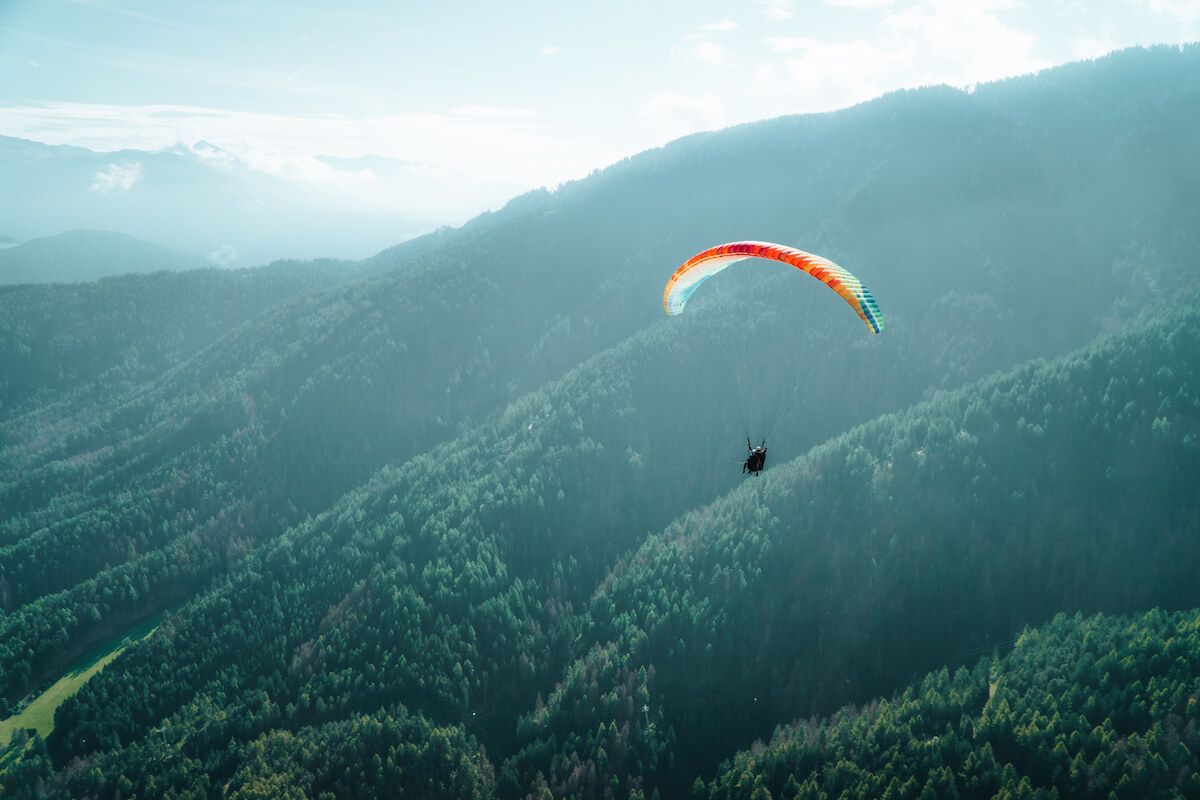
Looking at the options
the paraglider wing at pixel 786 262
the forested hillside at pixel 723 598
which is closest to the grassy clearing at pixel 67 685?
the forested hillside at pixel 723 598

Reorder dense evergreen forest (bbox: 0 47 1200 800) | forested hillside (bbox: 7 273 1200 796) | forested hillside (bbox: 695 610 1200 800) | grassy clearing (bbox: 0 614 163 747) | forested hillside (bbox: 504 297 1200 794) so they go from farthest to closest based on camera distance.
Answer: grassy clearing (bbox: 0 614 163 747), forested hillside (bbox: 504 297 1200 794), forested hillside (bbox: 7 273 1200 796), dense evergreen forest (bbox: 0 47 1200 800), forested hillside (bbox: 695 610 1200 800)

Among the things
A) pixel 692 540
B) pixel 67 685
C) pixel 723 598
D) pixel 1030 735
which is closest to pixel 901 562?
pixel 723 598

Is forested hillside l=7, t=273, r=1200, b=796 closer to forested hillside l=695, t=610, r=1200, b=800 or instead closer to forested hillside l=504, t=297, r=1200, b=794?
forested hillside l=504, t=297, r=1200, b=794

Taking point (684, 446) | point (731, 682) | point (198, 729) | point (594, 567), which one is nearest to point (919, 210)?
point (684, 446)

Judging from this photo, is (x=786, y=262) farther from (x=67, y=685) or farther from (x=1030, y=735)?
(x=67, y=685)

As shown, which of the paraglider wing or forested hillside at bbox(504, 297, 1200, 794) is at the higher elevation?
the paraglider wing

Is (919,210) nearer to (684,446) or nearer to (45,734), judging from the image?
(684,446)

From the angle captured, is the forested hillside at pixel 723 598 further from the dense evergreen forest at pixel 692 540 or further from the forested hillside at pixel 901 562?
the dense evergreen forest at pixel 692 540

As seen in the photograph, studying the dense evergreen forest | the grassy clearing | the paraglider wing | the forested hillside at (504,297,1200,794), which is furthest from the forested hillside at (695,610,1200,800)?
the grassy clearing
